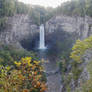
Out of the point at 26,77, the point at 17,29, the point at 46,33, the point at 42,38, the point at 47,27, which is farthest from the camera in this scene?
the point at 46,33

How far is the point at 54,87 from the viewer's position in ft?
33.4

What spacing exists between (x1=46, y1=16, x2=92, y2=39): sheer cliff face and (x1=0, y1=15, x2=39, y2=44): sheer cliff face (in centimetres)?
282

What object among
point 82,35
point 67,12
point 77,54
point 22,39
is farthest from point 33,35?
point 77,54

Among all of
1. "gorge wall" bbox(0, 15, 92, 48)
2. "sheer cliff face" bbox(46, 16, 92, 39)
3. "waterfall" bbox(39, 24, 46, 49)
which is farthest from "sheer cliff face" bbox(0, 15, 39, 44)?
"sheer cliff face" bbox(46, 16, 92, 39)

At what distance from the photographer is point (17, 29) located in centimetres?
1591

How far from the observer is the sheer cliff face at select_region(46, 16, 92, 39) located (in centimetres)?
1405

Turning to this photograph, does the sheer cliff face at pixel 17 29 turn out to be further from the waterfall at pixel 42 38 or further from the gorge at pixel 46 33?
the waterfall at pixel 42 38

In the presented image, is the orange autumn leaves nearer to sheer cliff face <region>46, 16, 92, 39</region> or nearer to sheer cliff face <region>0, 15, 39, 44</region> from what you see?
sheer cliff face <region>46, 16, 92, 39</region>

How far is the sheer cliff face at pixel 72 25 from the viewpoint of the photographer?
14050mm

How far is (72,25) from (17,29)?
26.4ft

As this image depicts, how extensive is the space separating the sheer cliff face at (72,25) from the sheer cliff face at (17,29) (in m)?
2.82

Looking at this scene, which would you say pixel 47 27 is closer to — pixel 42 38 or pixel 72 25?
pixel 42 38

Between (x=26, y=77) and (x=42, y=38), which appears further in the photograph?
(x=42, y=38)

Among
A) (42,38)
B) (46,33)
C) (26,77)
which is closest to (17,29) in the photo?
(42,38)
